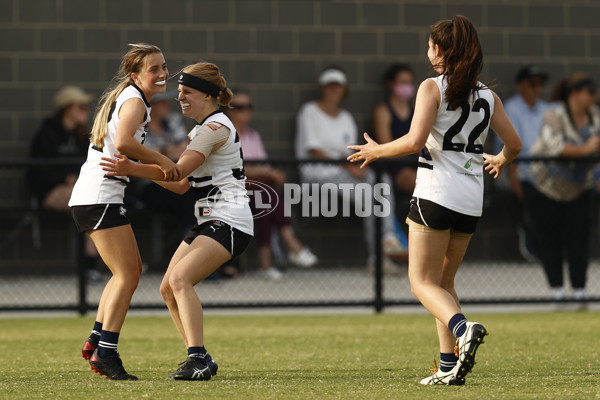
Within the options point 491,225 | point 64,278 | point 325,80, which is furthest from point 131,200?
point 491,225

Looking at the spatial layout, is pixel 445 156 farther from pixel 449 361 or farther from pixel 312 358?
pixel 312 358

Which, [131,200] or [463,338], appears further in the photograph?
[131,200]

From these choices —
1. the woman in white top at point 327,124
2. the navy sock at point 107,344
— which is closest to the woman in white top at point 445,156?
the navy sock at point 107,344

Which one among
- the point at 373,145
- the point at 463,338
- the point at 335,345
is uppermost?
the point at 373,145

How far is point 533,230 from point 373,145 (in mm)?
4797

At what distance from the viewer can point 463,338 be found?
483cm

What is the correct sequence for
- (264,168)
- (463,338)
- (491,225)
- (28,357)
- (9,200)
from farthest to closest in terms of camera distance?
1. (9,200)
2. (491,225)
3. (264,168)
4. (28,357)
5. (463,338)

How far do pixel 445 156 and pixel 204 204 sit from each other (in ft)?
4.02

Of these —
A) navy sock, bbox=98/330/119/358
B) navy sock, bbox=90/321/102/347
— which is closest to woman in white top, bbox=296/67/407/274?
navy sock, bbox=90/321/102/347

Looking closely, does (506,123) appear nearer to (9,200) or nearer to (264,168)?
(264,168)

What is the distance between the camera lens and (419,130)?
197 inches

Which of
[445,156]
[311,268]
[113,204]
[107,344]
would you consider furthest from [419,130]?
[311,268]

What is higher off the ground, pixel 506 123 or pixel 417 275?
pixel 506 123

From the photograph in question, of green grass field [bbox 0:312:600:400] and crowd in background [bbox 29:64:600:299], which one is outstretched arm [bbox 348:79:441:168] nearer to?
green grass field [bbox 0:312:600:400]
